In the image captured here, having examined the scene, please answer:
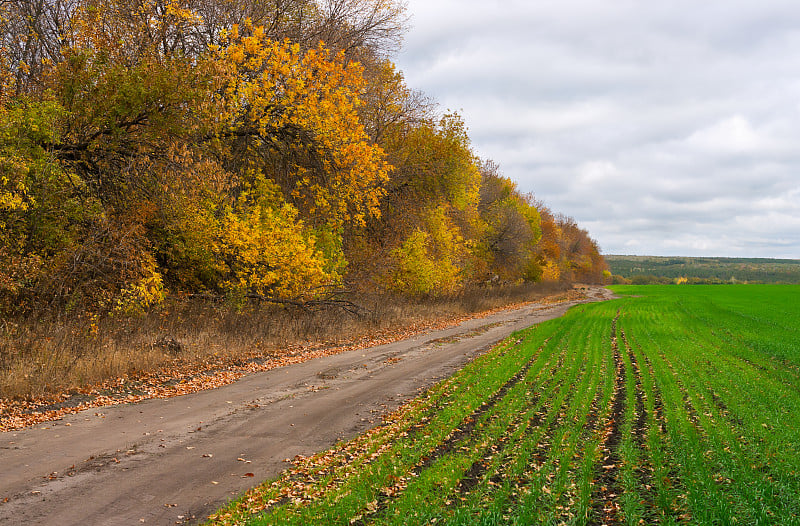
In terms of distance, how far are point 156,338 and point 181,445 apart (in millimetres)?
7612

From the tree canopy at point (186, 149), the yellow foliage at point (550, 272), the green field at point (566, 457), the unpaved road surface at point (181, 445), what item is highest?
the tree canopy at point (186, 149)

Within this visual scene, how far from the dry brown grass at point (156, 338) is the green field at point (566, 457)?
254 inches

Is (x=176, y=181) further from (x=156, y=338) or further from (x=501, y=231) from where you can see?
(x=501, y=231)

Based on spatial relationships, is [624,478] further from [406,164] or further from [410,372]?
[406,164]

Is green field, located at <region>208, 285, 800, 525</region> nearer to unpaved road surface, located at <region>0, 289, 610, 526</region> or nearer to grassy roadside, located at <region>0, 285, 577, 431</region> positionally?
unpaved road surface, located at <region>0, 289, 610, 526</region>

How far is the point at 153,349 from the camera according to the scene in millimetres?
14562

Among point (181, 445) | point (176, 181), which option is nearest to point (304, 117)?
point (176, 181)

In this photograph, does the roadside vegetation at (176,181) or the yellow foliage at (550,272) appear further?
the yellow foliage at (550,272)

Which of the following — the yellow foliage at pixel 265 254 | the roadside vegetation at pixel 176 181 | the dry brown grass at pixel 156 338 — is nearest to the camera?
the dry brown grass at pixel 156 338

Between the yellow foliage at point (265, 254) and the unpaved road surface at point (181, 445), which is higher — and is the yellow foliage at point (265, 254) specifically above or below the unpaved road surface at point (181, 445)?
above

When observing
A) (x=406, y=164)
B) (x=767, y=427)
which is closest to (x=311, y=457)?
(x=767, y=427)

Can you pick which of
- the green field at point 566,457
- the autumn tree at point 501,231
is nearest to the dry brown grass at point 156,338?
the green field at point 566,457

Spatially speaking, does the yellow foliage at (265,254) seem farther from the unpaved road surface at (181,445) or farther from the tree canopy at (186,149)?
the unpaved road surface at (181,445)

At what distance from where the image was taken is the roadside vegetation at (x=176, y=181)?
13.7 m
